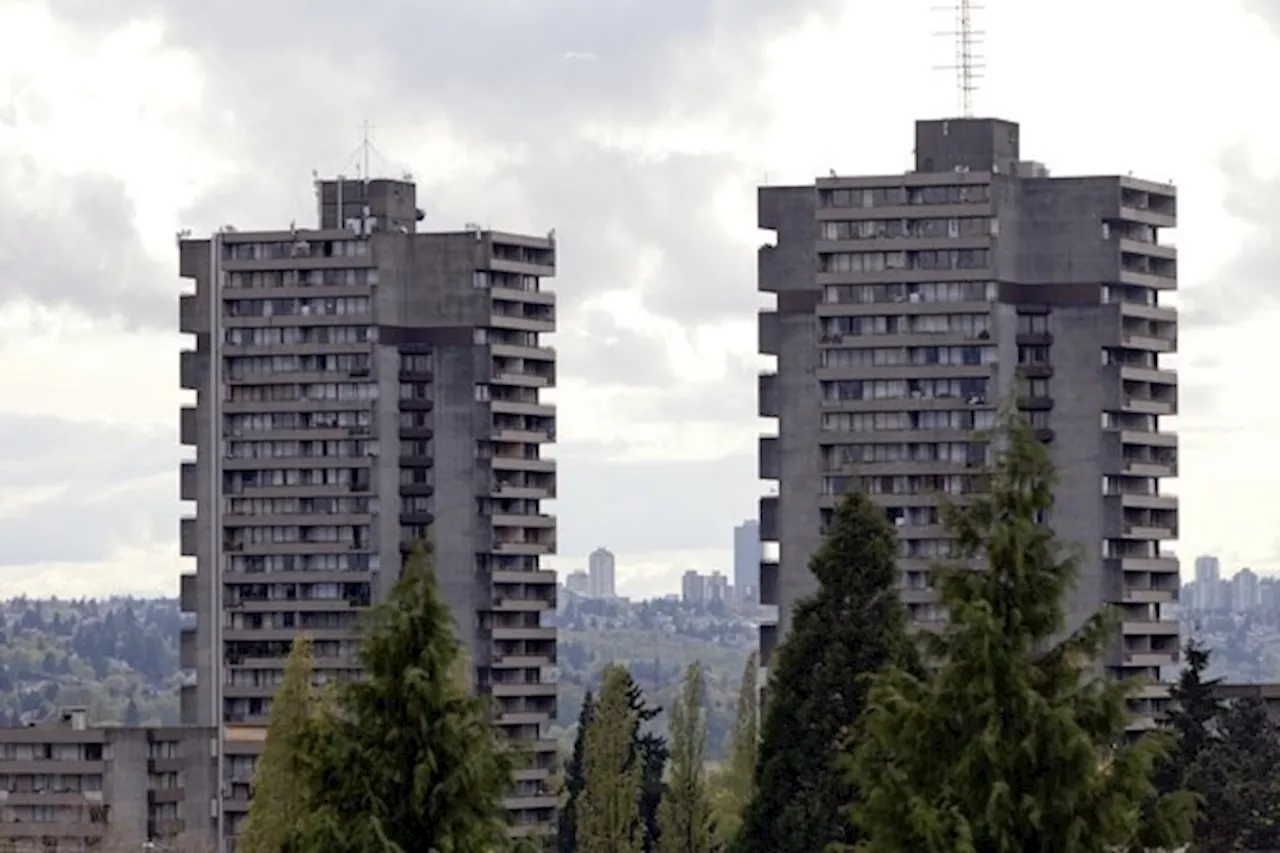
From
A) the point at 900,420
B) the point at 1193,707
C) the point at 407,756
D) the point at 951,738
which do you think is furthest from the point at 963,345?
the point at 951,738

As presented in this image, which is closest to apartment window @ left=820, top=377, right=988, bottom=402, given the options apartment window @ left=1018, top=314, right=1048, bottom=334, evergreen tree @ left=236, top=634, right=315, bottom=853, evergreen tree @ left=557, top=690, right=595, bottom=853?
apartment window @ left=1018, top=314, right=1048, bottom=334

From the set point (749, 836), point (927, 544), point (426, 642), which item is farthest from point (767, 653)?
point (426, 642)

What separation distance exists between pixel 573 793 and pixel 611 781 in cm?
1747

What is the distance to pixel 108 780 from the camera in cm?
18812

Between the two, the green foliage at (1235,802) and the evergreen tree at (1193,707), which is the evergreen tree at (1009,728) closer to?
the green foliage at (1235,802)

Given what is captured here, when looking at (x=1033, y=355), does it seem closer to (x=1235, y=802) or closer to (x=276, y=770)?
(x=1235, y=802)

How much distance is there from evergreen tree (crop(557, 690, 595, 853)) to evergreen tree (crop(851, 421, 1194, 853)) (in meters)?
115

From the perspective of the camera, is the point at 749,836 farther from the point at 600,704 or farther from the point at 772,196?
the point at 772,196

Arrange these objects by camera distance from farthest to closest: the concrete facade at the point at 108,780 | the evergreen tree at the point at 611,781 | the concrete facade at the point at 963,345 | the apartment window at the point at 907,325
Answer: the apartment window at the point at 907,325
the concrete facade at the point at 963,345
the concrete facade at the point at 108,780
the evergreen tree at the point at 611,781

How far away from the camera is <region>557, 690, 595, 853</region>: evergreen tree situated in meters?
169

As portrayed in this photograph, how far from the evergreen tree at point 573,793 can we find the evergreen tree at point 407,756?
11135cm

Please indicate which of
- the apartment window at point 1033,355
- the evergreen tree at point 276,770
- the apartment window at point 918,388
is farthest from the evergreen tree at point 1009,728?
the apartment window at point 918,388

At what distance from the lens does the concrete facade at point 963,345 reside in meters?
190

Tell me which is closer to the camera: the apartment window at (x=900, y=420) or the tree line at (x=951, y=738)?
the tree line at (x=951, y=738)
